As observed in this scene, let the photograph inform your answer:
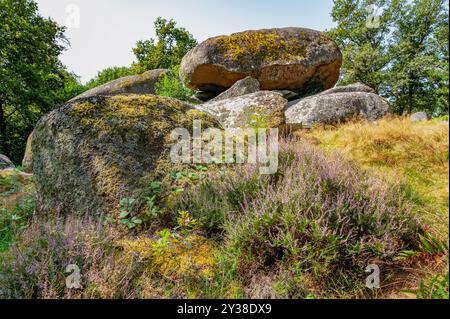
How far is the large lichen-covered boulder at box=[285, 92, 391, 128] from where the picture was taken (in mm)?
7474

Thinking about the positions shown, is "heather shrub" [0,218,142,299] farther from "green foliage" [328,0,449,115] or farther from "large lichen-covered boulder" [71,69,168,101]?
"green foliage" [328,0,449,115]

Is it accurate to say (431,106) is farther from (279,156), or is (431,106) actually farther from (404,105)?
(279,156)

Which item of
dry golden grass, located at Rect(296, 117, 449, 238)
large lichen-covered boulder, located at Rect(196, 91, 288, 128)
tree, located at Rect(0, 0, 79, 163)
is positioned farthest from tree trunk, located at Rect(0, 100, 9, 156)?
dry golden grass, located at Rect(296, 117, 449, 238)

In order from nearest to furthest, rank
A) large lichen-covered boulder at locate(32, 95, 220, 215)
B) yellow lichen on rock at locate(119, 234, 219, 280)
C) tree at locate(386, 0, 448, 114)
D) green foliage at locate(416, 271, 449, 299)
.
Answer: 1. green foliage at locate(416, 271, 449, 299)
2. yellow lichen on rock at locate(119, 234, 219, 280)
3. large lichen-covered boulder at locate(32, 95, 220, 215)
4. tree at locate(386, 0, 448, 114)

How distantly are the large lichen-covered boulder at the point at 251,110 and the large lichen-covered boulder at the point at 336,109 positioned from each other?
140cm

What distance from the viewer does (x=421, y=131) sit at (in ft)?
17.1

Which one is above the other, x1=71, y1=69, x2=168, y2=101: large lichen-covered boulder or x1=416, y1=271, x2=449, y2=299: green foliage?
x1=71, y1=69, x2=168, y2=101: large lichen-covered boulder

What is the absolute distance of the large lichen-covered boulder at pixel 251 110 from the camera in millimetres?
5766

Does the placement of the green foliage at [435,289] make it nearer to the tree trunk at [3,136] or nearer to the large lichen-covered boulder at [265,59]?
the large lichen-covered boulder at [265,59]

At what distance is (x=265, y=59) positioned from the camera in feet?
30.6

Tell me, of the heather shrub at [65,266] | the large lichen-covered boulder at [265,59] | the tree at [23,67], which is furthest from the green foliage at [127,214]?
the tree at [23,67]

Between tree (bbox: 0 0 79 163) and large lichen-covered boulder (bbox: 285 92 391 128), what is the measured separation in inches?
551
